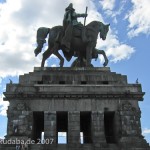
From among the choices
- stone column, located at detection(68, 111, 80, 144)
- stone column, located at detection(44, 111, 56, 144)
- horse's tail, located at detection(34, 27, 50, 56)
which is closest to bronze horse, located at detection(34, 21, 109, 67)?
horse's tail, located at detection(34, 27, 50, 56)

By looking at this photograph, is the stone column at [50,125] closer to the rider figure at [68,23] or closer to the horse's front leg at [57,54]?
the horse's front leg at [57,54]

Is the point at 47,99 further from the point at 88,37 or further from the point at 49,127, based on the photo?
the point at 88,37

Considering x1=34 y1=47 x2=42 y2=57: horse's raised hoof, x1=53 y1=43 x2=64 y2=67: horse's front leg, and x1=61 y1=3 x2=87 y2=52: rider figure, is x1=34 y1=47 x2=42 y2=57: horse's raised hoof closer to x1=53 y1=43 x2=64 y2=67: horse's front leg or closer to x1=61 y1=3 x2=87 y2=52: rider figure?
x1=53 y1=43 x2=64 y2=67: horse's front leg

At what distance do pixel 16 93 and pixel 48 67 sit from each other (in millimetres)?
5450

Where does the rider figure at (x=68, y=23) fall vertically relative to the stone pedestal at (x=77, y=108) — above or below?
above

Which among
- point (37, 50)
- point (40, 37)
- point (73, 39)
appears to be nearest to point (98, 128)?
point (73, 39)

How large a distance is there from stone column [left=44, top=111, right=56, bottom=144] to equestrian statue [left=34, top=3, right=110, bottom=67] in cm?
737

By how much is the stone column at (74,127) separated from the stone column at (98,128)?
148cm

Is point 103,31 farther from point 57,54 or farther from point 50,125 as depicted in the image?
point 50,125

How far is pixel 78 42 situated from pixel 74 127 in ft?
34.7

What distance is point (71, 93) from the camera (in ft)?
116

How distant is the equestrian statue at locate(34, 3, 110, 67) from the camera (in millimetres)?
40094

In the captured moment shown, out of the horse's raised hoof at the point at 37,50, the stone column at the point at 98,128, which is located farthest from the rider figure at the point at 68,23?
the stone column at the point at 98,128

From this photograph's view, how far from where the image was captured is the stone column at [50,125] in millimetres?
33938
